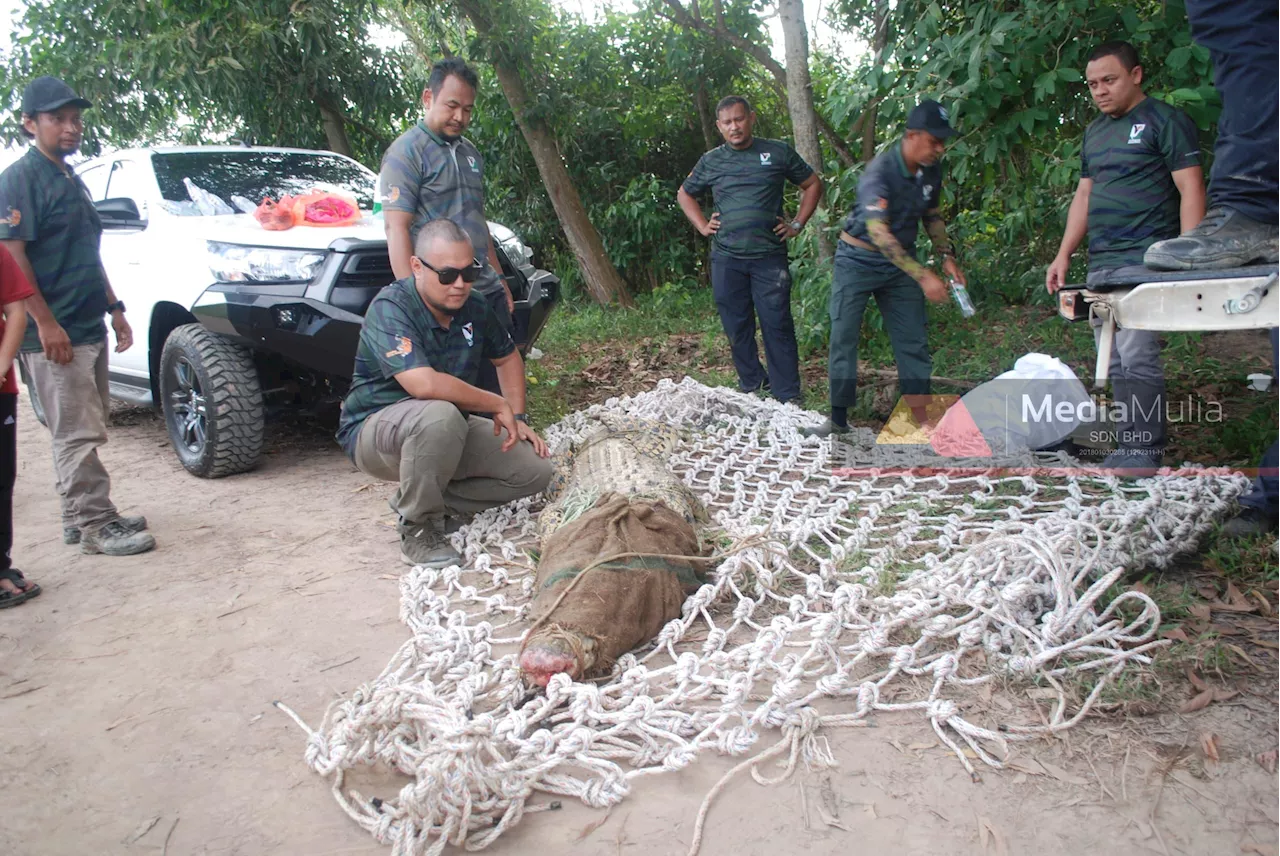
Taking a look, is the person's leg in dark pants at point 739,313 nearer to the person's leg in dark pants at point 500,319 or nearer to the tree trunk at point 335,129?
the person's leg in dark pants at point 500,319

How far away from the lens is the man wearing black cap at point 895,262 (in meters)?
4.15

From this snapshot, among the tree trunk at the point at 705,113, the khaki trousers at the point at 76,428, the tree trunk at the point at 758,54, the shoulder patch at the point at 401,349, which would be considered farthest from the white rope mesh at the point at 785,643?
the tree trunk at the point at 705,113

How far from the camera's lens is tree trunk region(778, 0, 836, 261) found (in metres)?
5.72

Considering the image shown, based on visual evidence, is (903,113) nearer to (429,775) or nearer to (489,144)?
(429,775)

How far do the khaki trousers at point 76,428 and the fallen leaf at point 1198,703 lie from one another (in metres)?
3.77

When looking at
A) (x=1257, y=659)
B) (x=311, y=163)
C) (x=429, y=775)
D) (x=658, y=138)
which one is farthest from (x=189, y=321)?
(x=658, y=138)

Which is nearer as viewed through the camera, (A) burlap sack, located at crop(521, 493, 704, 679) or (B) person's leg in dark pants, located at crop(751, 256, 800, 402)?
(A) burlap sack, located at crop(521, 493, 704, 679)

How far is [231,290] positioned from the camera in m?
4.14

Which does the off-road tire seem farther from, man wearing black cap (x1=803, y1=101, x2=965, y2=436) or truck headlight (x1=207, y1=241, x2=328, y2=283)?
man wearing black cap (x1=803, y1=101, x2=965, y2=436)

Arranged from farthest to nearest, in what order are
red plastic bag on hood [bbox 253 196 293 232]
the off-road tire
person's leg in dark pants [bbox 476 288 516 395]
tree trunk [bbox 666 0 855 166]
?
tree trunk [bbox 666 0 855 166] < red plastic bag on hood [bbox 253 196 293 232] < the off-road tire < person's leg in dark pants [bbox 476 288 516 395]

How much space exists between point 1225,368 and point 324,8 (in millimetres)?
7872

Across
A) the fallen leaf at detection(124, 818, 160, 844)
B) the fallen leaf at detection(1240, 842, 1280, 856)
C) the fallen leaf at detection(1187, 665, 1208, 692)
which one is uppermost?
the fallen leaf at detection(124, 818, 160, 844)

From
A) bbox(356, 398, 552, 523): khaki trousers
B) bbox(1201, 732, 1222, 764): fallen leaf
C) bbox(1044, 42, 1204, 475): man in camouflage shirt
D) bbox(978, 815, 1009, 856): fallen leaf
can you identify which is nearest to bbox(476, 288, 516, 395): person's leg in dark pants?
bbox(356, 398, 552, 523): khaki trousers

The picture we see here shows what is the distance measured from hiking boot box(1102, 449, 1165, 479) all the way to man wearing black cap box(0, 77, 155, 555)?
3850 mm
